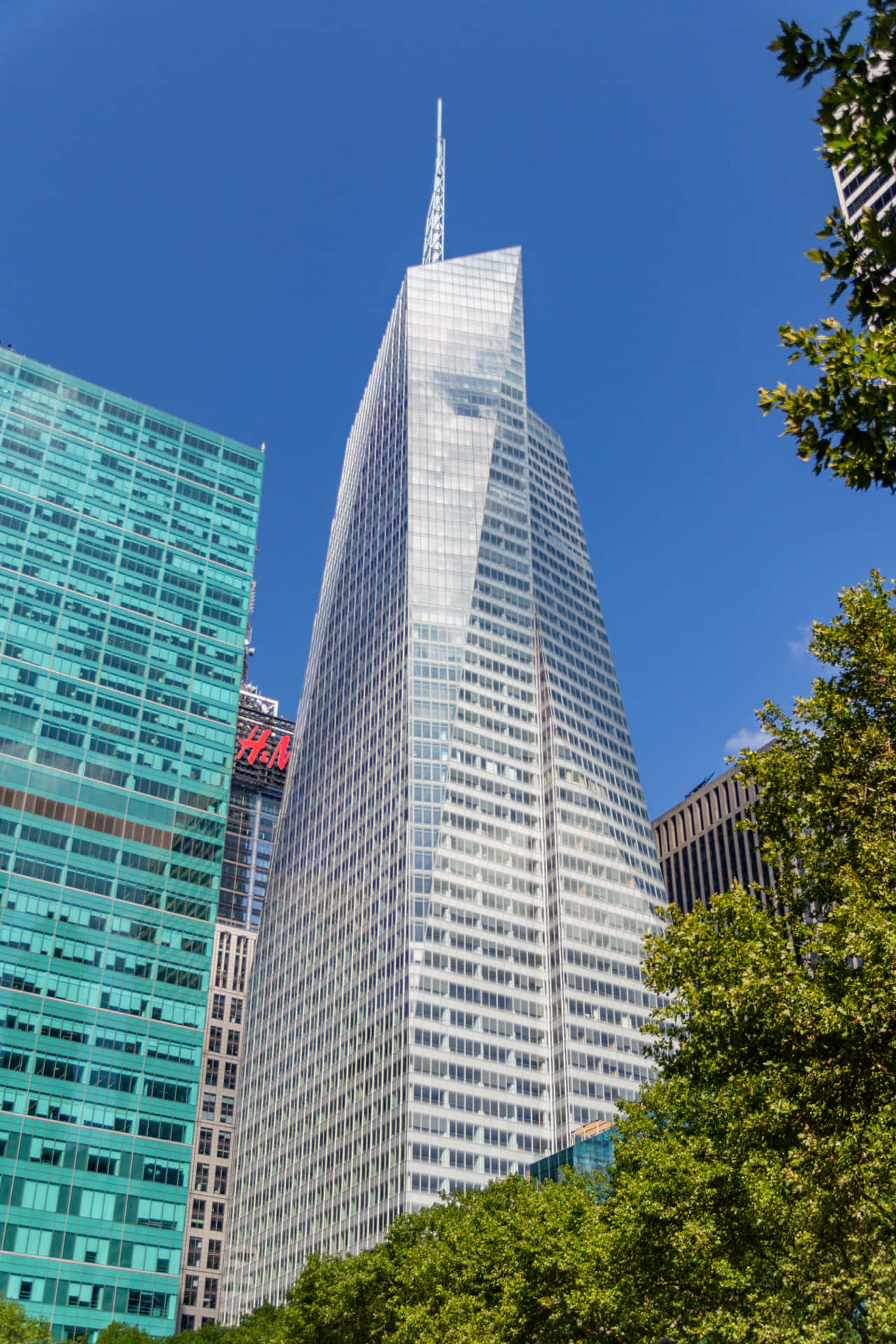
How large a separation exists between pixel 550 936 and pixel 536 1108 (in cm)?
2385

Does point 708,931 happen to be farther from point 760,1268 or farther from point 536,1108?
point 536,1108

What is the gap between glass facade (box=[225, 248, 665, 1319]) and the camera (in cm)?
15075

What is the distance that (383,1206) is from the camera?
142 m

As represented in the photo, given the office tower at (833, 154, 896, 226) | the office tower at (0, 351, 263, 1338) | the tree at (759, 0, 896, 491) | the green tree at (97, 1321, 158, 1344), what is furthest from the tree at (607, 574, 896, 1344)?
the office tower at (833, 154, 896, 226)

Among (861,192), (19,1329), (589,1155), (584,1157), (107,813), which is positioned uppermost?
(861,192)

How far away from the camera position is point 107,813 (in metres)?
141

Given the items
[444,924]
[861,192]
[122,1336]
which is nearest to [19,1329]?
[122,1336]

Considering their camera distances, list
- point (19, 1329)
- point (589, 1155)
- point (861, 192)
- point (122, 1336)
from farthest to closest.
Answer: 1. point (861, 192)
2. point (589, 1155)
3. point (122, 1336)
4. point (19, 1329)

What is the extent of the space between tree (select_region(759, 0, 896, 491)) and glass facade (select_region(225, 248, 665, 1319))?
135 m

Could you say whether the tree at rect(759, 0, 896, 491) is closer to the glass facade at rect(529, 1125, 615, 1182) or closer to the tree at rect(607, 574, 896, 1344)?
the tree at rect(607, 574, 896, 1344)

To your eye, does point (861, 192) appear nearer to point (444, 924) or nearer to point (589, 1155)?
point (444, 924)

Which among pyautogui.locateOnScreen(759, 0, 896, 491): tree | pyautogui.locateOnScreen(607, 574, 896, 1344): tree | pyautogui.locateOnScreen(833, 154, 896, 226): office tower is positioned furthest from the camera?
pyautogui.locateOnScreen(833, 154, 896, 226): office tower

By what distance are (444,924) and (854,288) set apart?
480 ft

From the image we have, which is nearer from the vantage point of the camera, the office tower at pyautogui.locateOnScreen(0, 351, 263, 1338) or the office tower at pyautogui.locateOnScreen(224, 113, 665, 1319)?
the office tower at pyautogui.locateOnScreen(0, 351, 263, 1338)
